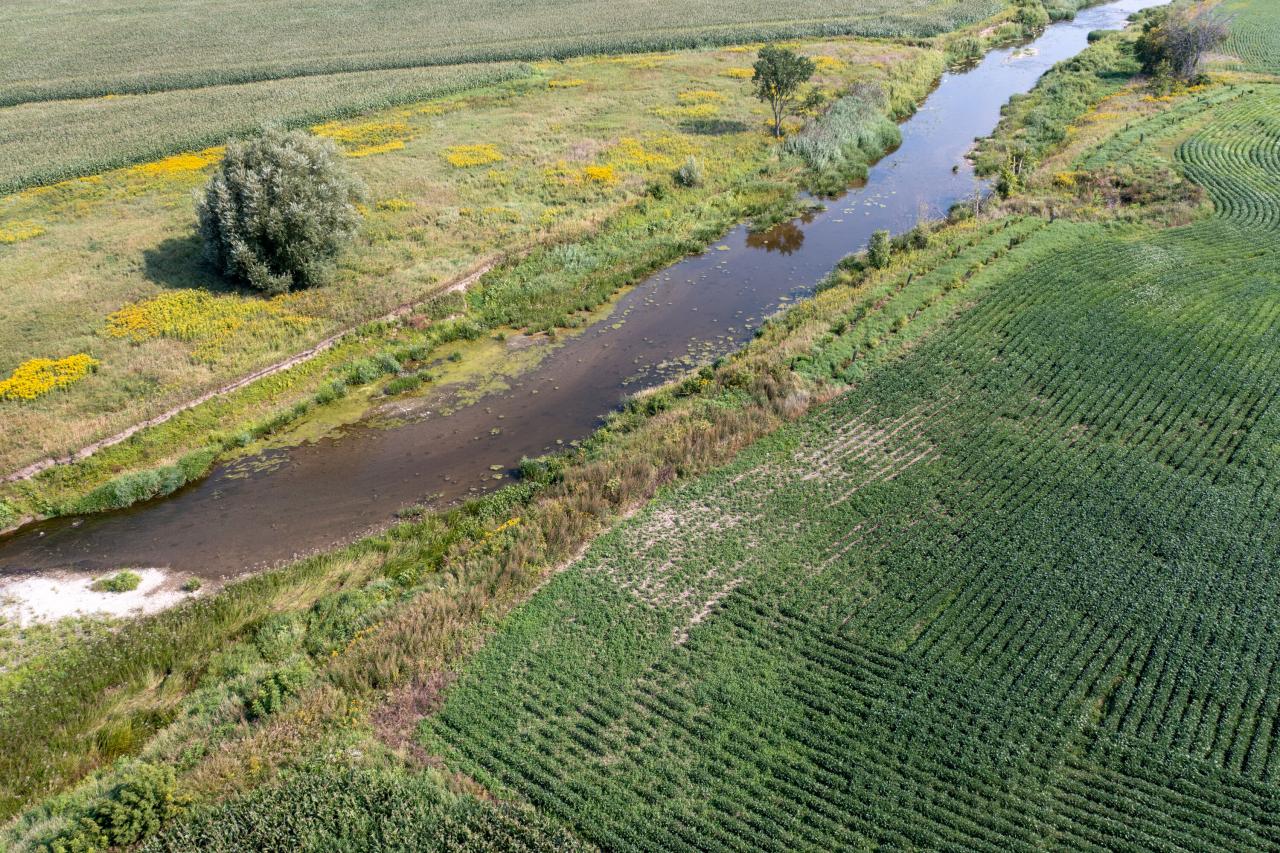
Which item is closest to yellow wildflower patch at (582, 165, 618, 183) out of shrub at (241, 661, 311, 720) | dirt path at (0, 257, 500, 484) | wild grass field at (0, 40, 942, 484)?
wild grass field at (0, 40, 942, 484)

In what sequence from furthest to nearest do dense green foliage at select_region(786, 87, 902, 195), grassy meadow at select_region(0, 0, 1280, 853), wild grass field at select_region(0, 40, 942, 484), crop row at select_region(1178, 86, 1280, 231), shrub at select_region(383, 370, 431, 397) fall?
1. dense green foliage at select_region(786, 87, 902, 195)
2. crop row at select_region(1178, 86, 1280, 231)
3. wild grass field at select_region(0, 40, 942, 484)
4. shrub at select_region(383, 370, 431, 397)
5. grassy meadow at select_region(0, 0, 1280, 853)

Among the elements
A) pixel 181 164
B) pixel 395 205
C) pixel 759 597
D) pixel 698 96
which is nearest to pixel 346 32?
pixel 181 164

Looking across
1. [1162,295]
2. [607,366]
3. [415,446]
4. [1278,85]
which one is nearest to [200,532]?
[415,446]

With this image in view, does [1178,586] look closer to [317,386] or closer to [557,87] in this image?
[317,386]

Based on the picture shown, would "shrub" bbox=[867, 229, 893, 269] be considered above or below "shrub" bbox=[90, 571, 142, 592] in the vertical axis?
above

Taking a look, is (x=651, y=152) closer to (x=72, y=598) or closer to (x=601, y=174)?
(x=601, y=174)

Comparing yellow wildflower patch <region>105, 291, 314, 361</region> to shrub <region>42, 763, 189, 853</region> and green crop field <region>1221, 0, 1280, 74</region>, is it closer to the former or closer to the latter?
shrub <region>42, 763, 189, 853</region>

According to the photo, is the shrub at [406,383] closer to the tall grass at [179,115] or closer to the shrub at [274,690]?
the shrub at [274,690]
